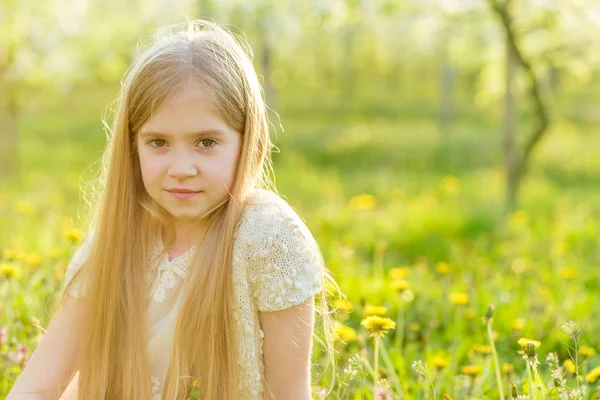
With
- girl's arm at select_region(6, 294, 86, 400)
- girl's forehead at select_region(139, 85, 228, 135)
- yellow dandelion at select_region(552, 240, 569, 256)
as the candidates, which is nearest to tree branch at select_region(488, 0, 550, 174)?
yellow dandelion at select_region(552, 240, 569, 256)

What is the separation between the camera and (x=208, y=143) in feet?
5.12

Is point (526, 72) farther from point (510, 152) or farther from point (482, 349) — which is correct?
point (482, 349)

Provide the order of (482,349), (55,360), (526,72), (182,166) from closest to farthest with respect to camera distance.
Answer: (182,166) → (55,360) → (482,349) → (526,72)

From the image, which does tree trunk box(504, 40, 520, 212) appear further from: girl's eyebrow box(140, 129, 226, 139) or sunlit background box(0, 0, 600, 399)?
girl's eyebrow box(140, 129, 226, 139)

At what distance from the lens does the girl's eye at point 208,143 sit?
1.55 metres

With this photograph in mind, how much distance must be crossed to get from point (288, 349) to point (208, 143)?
46 centimetres

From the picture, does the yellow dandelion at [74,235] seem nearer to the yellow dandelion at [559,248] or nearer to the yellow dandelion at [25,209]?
the yellow dandelion at [25,209]

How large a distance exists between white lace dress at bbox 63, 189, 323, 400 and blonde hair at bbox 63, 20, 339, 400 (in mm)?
26

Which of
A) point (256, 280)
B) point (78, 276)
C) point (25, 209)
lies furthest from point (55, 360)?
point (25, 209)

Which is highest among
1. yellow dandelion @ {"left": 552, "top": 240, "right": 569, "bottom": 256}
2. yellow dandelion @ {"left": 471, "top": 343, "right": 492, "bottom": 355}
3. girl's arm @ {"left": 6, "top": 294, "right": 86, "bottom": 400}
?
girl's arm @ {"left": 6, "top": 294, "right": 86, "bottom": 400}

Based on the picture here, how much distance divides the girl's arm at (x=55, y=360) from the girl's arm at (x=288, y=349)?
1.42 ft

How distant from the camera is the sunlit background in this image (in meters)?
2.23

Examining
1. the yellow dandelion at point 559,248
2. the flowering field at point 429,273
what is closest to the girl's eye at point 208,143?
the flowering field at point 429,273

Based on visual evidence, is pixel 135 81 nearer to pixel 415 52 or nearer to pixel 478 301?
pixel 478 301
